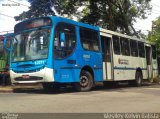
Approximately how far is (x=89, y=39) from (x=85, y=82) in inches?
79.7

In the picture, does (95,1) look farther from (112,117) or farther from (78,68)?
(112,117)

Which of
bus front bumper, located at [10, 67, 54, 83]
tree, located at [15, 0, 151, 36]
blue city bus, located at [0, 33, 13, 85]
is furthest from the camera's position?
tree, located at [15, 0, 151, 36]

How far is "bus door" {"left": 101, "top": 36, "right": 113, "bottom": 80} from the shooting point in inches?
686

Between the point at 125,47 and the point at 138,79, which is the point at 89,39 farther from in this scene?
the point at 138,79

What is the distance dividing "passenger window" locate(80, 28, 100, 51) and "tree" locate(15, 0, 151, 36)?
43.6 feet

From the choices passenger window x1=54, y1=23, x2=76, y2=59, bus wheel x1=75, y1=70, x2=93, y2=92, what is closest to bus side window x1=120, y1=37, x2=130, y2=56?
bus wheel x1=75, y1=70, x2=93, y2=92

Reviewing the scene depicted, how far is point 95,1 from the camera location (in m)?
29.6

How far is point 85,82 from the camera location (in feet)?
51.4

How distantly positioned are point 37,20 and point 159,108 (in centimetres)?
677

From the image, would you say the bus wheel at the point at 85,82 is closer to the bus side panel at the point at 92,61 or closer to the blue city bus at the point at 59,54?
the blue city bus at the point at 59,54

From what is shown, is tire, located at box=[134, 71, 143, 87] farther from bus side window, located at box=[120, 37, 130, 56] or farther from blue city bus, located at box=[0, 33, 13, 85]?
blue city bus, located at box=[0, 33, 13, 85]

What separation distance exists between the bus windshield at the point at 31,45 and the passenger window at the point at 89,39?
2.12 m

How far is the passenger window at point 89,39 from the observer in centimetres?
1567

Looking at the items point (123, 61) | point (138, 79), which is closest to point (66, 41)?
point (123, 61)
